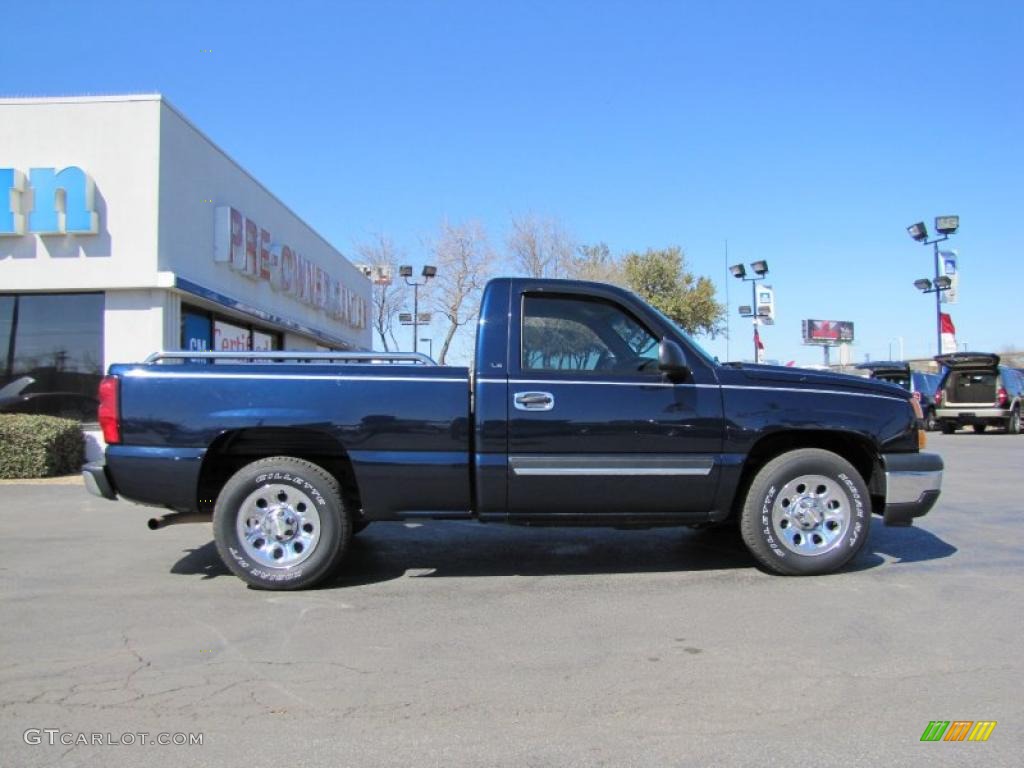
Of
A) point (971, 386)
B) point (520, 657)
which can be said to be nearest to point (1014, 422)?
point (971, 386)

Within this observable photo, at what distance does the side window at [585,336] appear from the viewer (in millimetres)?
5242

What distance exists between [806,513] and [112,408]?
4714 mm

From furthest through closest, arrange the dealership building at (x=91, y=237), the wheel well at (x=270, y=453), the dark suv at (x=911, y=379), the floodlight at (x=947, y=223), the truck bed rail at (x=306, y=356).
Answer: the floodlight at (x=947, y=223) → the dark suv at (x=911, y=379) → the dealership building at (x=91, y=237) → the truck bed rail at (x=306, y=356) → the wheel well at (x=270, y=453)

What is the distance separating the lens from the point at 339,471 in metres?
5.40

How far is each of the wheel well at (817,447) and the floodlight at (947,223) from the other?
1013 inches

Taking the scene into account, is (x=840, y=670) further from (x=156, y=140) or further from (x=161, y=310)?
(x=156, y=140)

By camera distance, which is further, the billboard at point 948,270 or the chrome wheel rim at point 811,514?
the billboard at point 948,270

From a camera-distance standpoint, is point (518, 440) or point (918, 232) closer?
point (518, 440)

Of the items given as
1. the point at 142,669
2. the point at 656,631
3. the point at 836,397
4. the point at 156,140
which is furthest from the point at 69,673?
the point at 156,140

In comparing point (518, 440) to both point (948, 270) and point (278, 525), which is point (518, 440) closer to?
point (278, 525)

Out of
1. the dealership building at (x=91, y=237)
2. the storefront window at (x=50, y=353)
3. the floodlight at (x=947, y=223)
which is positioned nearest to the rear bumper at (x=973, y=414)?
the floodlight at (x=947, y=223)

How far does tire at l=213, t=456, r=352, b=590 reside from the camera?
16.3 ft

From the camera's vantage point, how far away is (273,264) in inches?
681

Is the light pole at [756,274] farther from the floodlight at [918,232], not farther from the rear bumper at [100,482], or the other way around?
the rear bumper at [100,482]
